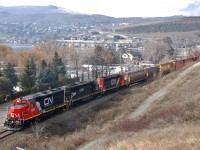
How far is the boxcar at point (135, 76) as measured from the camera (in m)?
55.6

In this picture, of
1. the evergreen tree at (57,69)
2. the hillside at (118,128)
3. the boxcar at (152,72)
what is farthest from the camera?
the evergreen tree at (57,69)

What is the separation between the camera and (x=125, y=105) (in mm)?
39812

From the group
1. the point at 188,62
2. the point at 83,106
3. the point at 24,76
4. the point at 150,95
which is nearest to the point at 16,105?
the point at 83,106

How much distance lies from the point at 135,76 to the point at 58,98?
24536 mm

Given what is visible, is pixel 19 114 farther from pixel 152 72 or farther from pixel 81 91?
pixel 152 72

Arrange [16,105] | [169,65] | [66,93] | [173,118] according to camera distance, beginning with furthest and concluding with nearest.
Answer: [169,65], [66,93], [16,105], [173,118]

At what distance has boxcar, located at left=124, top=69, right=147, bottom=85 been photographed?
2190 inches

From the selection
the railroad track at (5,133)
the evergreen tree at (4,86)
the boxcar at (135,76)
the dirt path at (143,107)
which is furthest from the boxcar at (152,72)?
the railroad track at (5,133)

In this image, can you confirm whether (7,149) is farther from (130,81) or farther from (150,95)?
(130,81)

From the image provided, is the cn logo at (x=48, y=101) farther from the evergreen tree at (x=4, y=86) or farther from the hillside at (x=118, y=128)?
the evergreen tree at (x=4, y=86)

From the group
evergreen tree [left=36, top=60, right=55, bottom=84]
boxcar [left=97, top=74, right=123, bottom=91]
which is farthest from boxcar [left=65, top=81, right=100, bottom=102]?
evergreen tree [left=36, top=60, right=55, bottom=84]

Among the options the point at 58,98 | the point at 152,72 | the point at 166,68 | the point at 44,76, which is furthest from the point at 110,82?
the point at 166,68

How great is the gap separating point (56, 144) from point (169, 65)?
191 feet

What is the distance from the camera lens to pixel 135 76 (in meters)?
58.6
